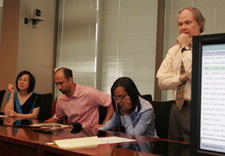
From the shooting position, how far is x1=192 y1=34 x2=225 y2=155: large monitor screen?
754mm

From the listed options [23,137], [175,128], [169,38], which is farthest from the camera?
[169,38]

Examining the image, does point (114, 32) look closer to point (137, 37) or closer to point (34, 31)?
point (137, 37)

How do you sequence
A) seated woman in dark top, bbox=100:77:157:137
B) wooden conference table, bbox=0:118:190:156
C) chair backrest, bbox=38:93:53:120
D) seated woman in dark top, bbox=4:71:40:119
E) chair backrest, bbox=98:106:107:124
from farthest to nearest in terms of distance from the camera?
chair backrest, bbox=38:93:53:120 → seated woman in dark top, bbox=4:71:40:119 → chair backrest, bbox=98:106:107:124 → seated woman in dark top, bbox=100:77:157:137 → wooden conference table, bbox=0:118:190:156

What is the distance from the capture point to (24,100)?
346 cm

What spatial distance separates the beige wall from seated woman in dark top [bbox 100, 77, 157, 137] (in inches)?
110

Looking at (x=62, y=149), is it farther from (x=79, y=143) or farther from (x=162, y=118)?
(x=162, y=118)

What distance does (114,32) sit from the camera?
14.5 ft

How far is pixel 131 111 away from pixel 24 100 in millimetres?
1673

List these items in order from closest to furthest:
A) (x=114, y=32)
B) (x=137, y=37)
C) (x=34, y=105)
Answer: (x=34, y=105) → (x=137, y=37) → (x=114, y=32)

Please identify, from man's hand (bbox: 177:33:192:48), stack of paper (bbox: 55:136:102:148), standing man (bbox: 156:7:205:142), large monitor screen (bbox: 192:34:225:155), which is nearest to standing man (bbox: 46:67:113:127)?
standing man (bbox: 156:7:205:142)

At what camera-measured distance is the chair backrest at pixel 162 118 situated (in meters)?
2.30

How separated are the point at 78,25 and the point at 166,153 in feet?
13.0

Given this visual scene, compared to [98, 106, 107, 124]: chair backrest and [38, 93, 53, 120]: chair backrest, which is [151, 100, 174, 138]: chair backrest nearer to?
[98, 106, 107, 124]: chair backrest

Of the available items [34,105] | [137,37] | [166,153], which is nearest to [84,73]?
[137,37]
